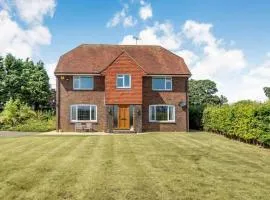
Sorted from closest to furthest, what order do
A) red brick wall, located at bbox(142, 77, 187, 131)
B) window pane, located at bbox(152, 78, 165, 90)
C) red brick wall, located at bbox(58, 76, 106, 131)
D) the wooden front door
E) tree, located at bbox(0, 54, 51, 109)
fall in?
the wooden front door → red brick wall, located at bbox(58, 76, 106, 131) → red brick wall, located at bbox(142, 77, 187, 131) → window pane, located at bbox(152, 78, 165, 90) → tree, located at bbox(0, 54, 51, 109)

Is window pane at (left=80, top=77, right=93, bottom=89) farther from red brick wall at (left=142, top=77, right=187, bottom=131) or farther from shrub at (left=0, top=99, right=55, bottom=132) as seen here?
shrub at (left=0, top=99, right=55, bottom=132)

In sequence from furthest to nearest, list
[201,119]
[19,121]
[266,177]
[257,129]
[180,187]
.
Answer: [19,121], [201,119], [257,129], [266,177], [180,187]

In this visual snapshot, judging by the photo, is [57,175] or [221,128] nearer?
[57,175]

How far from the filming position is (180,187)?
10.6 meters

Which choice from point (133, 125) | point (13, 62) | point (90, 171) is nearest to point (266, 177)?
point (90, 171)

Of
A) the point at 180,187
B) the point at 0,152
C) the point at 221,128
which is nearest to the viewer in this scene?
the point at 180,187

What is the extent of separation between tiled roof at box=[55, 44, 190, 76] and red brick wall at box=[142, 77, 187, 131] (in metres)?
1.10

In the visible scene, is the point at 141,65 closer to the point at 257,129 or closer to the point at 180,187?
the point at 257,129

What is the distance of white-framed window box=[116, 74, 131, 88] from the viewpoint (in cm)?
3694

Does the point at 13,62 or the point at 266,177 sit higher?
Answer: the point at 13,62

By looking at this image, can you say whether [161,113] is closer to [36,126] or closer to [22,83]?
[36,126]

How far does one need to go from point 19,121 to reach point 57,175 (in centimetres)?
3428

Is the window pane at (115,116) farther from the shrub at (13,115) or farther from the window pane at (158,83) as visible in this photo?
the shrub at (13,115)

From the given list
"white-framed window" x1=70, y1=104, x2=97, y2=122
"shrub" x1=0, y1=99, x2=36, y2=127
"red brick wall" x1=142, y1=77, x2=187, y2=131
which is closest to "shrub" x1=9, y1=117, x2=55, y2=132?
"shrub" x1=0, y1=99, x2=36, y2=127
